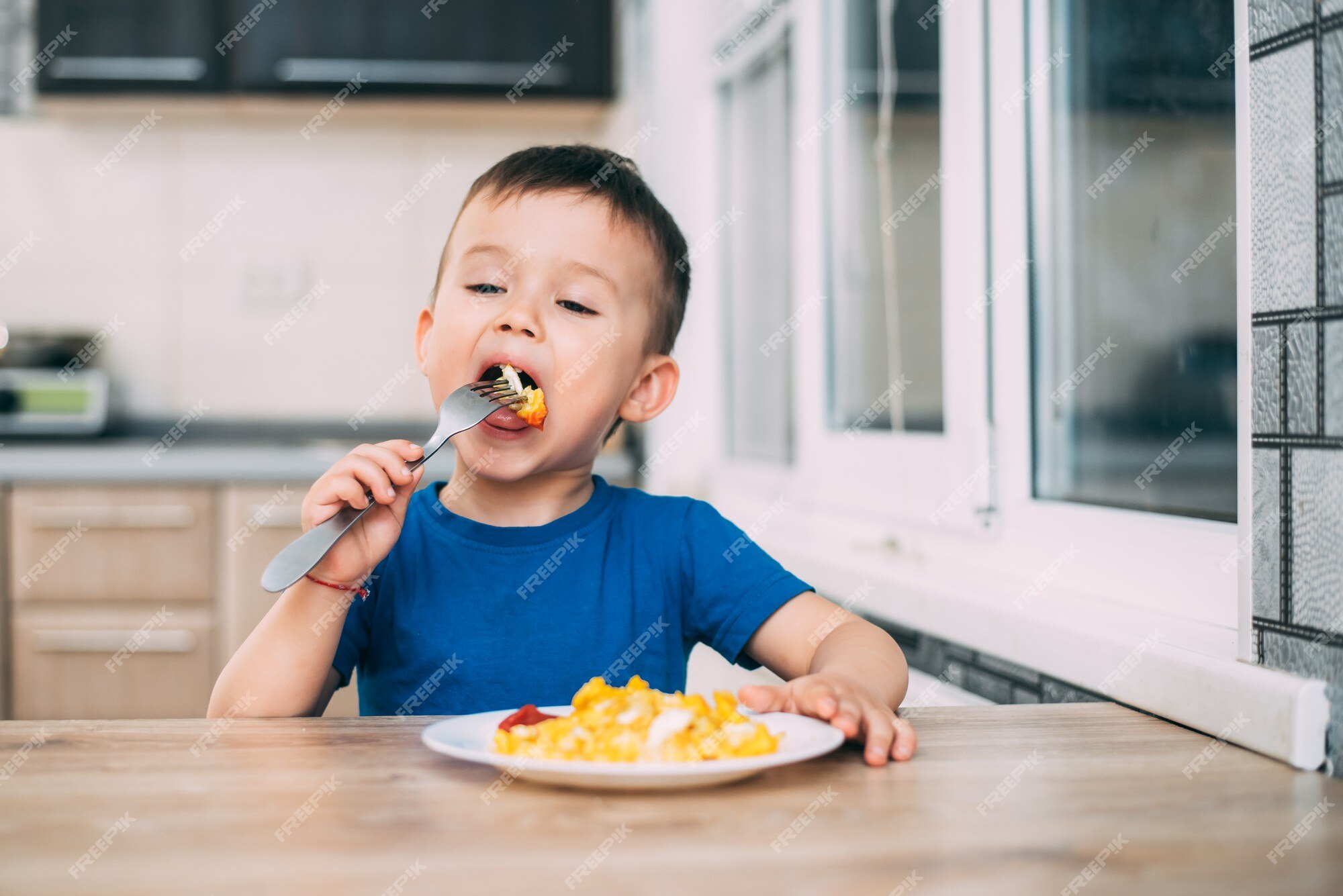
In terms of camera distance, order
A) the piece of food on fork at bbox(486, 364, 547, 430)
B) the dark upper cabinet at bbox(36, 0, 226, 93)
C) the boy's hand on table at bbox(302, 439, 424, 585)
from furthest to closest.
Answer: the dark upper cabinet at bbox(36, 0, 226, 93) → the piece of food on fork at bbox(486, 364, 547, 430) → the boy's hand on table at bbox(302, 439, 424, 585)

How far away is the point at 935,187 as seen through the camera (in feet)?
5.08

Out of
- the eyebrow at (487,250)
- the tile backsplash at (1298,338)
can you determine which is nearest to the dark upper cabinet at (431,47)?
the eyebrow at (487,250)

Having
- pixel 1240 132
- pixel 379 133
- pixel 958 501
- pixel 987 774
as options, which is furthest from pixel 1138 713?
pixel 379 133

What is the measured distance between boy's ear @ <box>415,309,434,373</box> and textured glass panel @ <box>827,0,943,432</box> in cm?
71

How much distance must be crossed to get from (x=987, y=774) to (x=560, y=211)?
60 cm

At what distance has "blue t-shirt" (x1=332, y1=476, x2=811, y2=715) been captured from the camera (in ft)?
3.21

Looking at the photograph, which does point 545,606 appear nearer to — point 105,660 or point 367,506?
point 367,506

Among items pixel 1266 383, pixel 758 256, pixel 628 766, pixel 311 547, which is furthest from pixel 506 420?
pixel 758 256

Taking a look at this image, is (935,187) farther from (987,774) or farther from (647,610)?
(987,774)

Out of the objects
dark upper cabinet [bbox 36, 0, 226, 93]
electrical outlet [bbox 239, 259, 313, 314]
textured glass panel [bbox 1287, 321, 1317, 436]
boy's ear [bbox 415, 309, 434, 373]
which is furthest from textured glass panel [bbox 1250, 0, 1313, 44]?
electrical outlet [bbox 239, 259, 313, 314]

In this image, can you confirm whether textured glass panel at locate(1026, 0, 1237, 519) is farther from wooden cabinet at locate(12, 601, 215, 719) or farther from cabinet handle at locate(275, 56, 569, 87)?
wooden cabinet at locate(12, 601, 215, 719)

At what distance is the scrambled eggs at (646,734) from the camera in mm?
620

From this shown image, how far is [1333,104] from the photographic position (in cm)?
69

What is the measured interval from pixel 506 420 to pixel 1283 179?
23.4 inches
